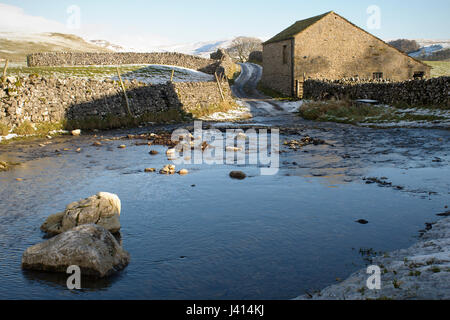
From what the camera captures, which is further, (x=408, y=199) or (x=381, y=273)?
(x=408, y=199)

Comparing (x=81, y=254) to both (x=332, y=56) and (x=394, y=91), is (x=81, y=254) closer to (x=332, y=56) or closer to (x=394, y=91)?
(x=394, y=91)

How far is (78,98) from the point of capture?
2100 centimetres

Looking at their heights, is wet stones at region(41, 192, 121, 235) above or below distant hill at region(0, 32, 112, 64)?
below

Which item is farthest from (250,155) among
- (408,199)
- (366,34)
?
(366,34)

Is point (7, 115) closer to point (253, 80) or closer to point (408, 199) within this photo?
point (408, 199)

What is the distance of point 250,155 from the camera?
14.1m

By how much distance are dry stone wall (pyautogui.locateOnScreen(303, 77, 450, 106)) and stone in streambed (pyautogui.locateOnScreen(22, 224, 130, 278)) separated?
2068cm

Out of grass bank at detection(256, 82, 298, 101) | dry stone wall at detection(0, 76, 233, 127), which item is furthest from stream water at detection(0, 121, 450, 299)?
grass bank at detection(256, 82, 298, 101)

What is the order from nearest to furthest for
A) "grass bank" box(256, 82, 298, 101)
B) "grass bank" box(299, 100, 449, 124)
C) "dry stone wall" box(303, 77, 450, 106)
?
"grass bank" box(299, 100, 449, 124) → "dry stone wall" box(303, 77, 450, 106) → "grass bank" box(256, 82, 298, 101)

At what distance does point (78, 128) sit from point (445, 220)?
59.4 ft

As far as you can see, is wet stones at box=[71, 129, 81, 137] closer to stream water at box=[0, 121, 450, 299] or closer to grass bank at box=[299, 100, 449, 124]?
stream water at box=[0, 121, 450, 299]

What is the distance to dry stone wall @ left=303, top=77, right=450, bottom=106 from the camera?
21625mm

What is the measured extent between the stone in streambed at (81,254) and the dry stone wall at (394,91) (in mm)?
20681

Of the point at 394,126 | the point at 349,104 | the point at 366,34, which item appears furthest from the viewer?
the point at 366,34
